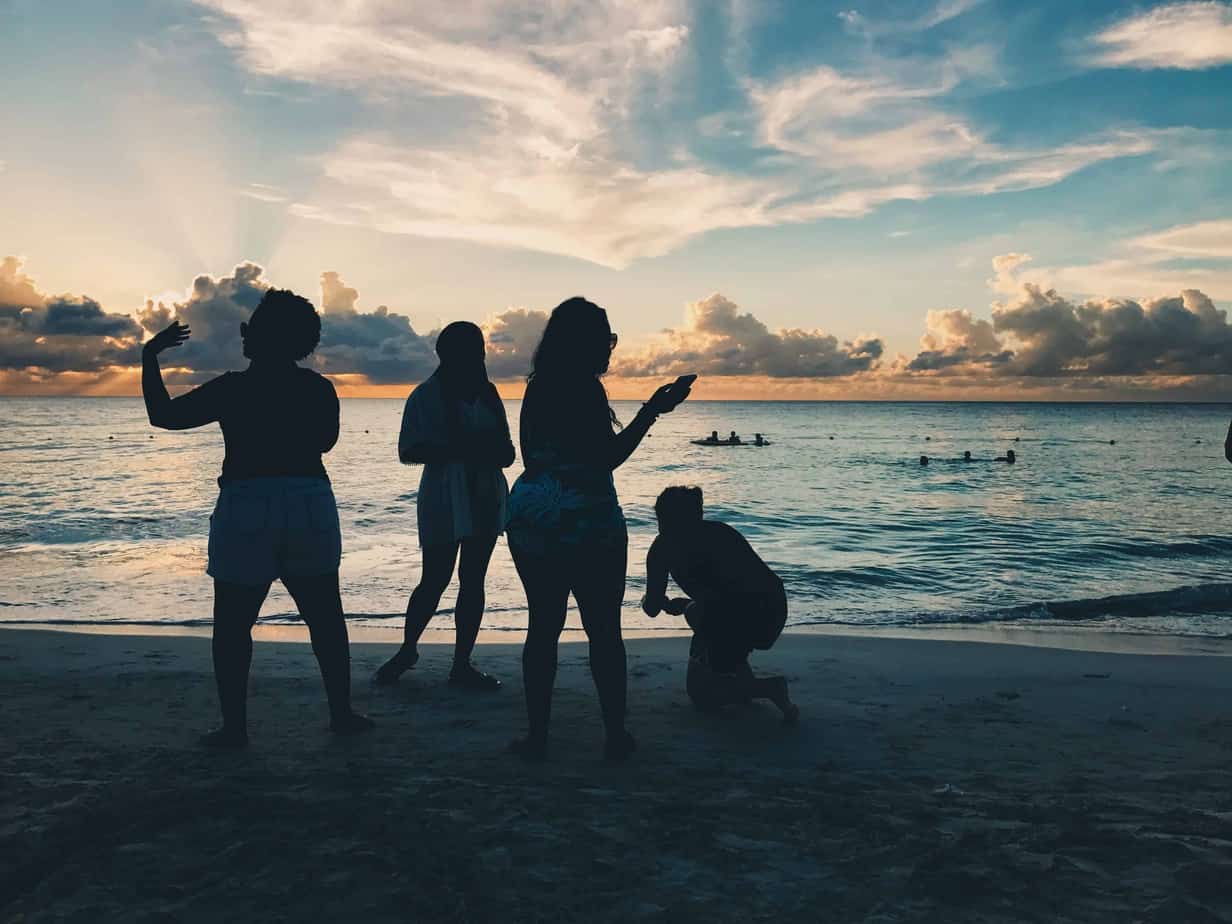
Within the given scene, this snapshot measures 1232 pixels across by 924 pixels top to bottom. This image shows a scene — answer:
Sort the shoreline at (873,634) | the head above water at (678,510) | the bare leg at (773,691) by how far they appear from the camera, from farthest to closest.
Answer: the shoreline at (873,634) → the bare leg at (773,691) → the head above water at (678,510)

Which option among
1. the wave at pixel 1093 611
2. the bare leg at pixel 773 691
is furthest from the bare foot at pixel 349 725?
the wave at pixel 1093 611

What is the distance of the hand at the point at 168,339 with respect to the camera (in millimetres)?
3650

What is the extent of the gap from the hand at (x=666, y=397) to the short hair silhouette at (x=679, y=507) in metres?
1.22

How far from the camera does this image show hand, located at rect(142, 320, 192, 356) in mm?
3650

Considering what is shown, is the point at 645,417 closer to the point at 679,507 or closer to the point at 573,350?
the point at 573,350

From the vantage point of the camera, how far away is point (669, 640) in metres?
7.59

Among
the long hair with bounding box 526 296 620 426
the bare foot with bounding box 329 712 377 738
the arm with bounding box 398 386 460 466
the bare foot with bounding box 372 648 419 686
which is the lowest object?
the bare foot with bounding box 372 648 419 686

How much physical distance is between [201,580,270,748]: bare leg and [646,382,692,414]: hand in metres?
1.97

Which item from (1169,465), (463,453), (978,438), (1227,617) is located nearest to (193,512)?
(463,453)

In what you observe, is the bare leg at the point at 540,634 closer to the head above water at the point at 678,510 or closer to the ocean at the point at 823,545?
the head above water at the point at 678,510

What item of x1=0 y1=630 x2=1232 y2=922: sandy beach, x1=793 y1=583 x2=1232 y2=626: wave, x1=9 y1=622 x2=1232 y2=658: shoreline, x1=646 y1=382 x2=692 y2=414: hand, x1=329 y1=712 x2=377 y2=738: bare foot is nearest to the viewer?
x1=0 y1=630 x2=1232 y2=922: sandy beach

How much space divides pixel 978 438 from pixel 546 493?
88.0 metres

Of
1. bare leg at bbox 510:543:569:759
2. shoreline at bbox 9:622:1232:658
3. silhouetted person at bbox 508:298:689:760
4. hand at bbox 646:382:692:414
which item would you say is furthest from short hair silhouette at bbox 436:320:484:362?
shoreline at bbox 9:622:1232:658

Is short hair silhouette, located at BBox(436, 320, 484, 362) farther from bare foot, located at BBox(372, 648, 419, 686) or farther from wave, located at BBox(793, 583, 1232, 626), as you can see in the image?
wave, located at BBox(793, 583, 1232, 626)
